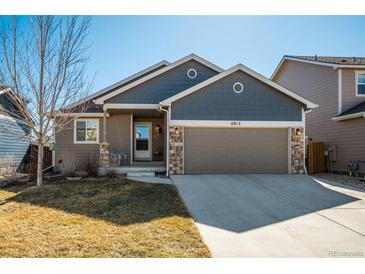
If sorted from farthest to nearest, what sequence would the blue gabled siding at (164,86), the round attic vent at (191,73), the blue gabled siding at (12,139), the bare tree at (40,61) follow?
the blue gabled siding at (12,139), the round attic vent at (191,73), the blue gabled siding at (164,86), the bare tree at (40,61)

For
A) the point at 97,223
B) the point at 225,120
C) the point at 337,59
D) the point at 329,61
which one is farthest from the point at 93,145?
the point at 337,59

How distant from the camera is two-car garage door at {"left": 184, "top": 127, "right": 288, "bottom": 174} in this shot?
1188 cm

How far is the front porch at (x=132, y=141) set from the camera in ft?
39.6

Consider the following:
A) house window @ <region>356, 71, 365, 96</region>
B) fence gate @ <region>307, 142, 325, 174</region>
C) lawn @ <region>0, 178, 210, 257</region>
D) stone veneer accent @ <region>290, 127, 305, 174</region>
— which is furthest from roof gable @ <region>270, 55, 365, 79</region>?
lawn @ <region>0, 178, 210, 257</region>

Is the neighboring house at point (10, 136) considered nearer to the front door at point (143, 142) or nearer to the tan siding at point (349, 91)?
the front door at point (143, 142)

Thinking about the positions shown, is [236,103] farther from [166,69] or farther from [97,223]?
[97,223]

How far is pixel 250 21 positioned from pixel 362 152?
982cm

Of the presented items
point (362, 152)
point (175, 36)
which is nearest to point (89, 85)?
point (175, 36)

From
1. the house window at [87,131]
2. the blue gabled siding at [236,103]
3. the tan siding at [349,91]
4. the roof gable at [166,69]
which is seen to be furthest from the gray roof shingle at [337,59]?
the house window at [87,131]

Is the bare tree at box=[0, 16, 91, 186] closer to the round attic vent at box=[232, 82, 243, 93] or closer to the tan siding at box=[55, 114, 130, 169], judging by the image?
the tan siding at box=[55, 114, 130, 169]

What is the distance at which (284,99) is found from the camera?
1226 centimetres

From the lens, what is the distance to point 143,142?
15.4 meters

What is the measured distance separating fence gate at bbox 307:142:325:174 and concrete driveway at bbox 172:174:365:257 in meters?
4.32

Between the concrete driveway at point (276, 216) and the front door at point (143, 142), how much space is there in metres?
5.03
